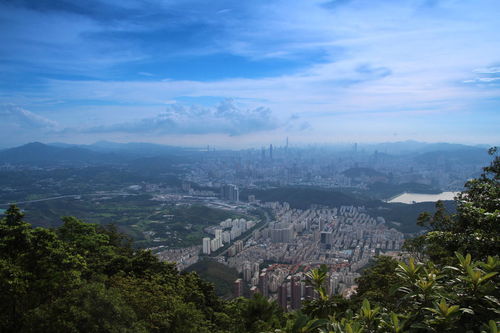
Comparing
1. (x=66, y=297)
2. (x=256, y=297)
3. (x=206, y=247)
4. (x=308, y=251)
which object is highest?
(x=66, y=297)

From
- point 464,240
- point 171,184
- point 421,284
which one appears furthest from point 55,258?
point 171,184

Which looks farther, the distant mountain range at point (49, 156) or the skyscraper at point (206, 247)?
the distant mountain range at point (49, 156)

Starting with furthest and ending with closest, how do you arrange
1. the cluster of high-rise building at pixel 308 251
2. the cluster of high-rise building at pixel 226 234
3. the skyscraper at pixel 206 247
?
the cluster of high-rise building at pixel 226 234 < the skyscraper at pixel 206 247 < the cluster of high-rise building at pixel 308 251

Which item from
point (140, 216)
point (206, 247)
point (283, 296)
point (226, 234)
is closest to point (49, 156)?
point (140, 216)

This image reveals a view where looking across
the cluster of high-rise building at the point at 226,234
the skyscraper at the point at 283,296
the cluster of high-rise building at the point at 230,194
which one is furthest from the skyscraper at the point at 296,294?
the cluster of high-rise building at the point at 230,194

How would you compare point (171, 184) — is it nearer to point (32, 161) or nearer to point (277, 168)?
point (277, 168)

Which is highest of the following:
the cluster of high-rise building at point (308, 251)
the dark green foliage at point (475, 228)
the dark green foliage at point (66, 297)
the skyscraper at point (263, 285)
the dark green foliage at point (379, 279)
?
the dark green foliage at point (475, 228)

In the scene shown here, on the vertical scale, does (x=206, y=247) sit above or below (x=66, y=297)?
below

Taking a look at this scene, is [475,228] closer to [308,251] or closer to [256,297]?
[256,297]

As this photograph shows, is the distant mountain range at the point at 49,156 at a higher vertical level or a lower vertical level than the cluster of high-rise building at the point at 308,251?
higher

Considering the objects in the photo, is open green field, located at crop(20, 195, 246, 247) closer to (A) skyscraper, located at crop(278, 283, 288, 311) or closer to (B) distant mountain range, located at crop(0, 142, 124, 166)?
(A) skyscraper, located at crop(278, 283, 288, 311)

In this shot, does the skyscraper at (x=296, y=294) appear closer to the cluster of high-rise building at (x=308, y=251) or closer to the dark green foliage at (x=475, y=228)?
the cluster of high-rise building at (x=308, y=251)

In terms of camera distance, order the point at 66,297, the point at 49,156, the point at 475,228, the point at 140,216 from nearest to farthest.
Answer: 1. the point at 66,297
2. the point at 475,228
3. the point at 140,216
4. the point at 49,156
